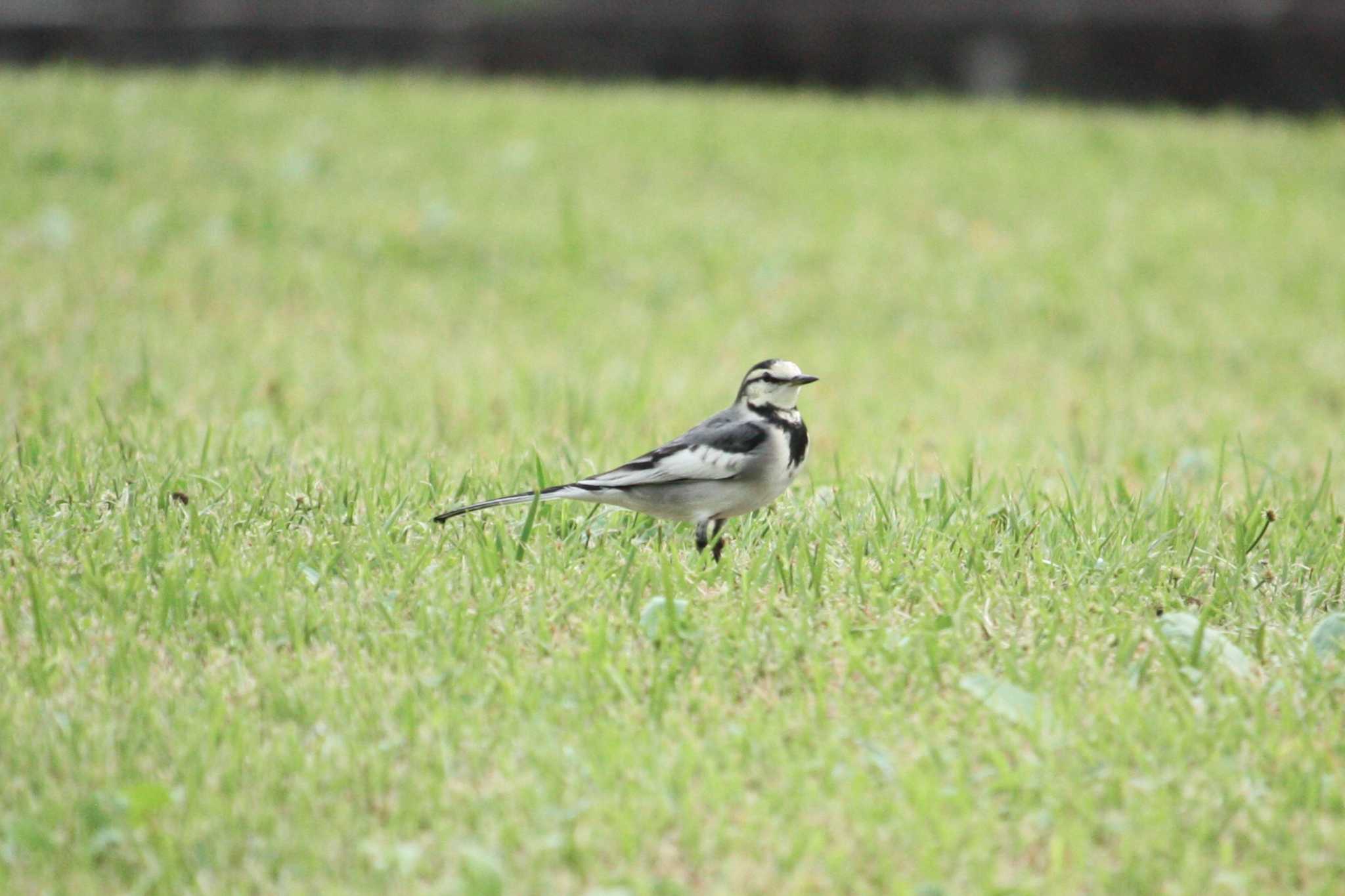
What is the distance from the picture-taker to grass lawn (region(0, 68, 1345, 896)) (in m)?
2.83

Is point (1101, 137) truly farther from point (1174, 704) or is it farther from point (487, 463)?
point (1174, 704)

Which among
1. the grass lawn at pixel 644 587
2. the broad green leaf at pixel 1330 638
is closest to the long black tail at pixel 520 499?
the grass lawn at pixel 644 587

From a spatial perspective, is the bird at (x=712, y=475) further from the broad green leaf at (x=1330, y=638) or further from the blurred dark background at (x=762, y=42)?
the blurred dark background at (x=762, y=42)

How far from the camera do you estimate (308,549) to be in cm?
389

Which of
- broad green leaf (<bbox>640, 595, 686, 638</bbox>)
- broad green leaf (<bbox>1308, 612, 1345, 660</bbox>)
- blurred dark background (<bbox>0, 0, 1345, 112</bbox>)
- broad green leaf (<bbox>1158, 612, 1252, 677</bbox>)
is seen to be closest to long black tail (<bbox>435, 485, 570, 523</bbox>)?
broad green leaf (<bbox>640, 595, 686, 638</bbox>)

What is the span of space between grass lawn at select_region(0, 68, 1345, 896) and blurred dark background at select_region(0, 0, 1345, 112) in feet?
19.8

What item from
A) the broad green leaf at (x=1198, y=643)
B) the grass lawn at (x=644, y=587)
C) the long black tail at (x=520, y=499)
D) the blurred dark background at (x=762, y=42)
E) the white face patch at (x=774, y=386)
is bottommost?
the grass lawn at (x=644, y=587)

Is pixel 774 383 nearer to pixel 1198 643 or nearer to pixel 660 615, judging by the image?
pixel 660 615

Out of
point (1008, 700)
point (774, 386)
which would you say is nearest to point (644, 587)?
point (774, 386)

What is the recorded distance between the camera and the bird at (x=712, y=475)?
152 inches

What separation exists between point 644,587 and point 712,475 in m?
0.37

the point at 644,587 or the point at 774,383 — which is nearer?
the point at 644,587

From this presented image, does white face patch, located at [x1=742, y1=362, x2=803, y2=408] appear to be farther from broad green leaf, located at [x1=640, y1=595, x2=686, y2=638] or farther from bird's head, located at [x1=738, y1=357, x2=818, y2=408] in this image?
broad green leaf, located at [x1=640, y1=595, x2=686, y2=638]

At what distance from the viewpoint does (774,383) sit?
13.3ft
